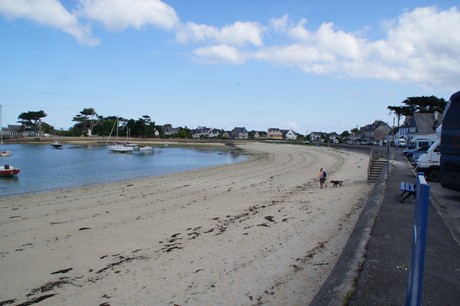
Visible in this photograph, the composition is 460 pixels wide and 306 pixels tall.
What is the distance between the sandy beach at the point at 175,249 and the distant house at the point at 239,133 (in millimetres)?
155809

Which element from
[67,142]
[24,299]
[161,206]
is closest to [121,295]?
[24,299]

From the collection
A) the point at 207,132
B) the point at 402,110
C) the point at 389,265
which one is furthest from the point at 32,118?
the point at 389,265

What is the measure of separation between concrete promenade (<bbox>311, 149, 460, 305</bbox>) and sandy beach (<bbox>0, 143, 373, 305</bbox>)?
935mm

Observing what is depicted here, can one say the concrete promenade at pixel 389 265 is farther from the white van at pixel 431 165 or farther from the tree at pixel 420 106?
the tree at pixel 420 106

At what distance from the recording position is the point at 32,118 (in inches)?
5285

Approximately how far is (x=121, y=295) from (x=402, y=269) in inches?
190

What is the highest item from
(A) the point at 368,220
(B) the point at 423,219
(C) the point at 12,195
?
(B) the point at 423,219

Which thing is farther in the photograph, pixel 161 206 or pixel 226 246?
pixel 161 206

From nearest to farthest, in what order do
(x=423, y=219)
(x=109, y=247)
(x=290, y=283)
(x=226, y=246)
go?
(x=423, y=219) → (x=290, y=283) → (x=226, y=246) → (x=109, y=247)

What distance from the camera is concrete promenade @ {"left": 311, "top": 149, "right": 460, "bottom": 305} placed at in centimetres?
397

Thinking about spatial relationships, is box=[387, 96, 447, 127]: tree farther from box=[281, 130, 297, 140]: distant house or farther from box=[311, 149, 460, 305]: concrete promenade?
box=[281, 130, 297, 140]: distant house

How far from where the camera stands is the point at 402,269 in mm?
4859

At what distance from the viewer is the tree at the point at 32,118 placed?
13075 cm

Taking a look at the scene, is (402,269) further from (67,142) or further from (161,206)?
(67,142)
